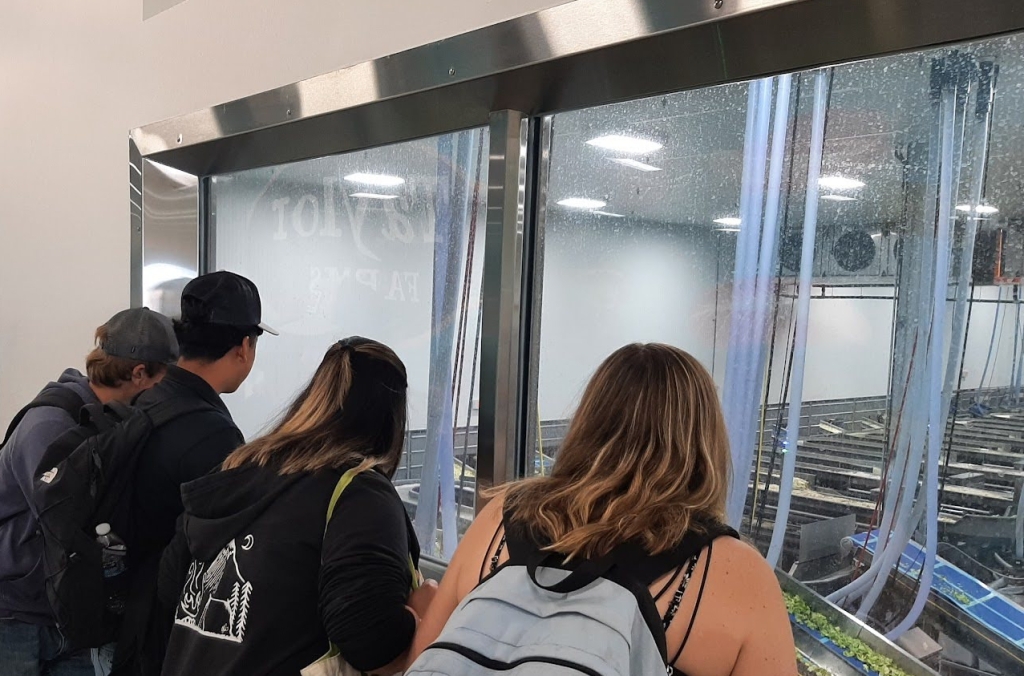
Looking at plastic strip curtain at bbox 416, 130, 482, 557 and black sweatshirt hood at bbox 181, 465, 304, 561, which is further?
plastic strip curtain at bbox 416, 130, 482, 557

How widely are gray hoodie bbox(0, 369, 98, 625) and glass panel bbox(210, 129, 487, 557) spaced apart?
68 cm

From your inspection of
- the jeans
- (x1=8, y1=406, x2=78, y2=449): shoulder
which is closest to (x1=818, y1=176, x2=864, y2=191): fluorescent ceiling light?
(x1=8, y1=406, x2=78, y2=449): shoulder

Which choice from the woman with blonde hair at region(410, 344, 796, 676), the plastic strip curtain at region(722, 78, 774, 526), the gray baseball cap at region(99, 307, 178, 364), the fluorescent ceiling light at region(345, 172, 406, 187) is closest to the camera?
the woman with blonde hair at region(410, 344, 796, 676)

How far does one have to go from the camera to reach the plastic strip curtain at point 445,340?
1863 mm

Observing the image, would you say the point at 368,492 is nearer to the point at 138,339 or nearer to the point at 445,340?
the point at 445,340

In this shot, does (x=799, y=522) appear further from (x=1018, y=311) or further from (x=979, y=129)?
(x=979, y=129)

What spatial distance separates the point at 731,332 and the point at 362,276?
99 cm

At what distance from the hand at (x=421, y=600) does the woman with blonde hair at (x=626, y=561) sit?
0.45 feet

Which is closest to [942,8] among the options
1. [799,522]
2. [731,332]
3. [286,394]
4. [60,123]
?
[731,332]

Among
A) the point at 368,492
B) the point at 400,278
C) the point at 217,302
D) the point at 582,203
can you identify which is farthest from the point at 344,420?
the point at 400,278

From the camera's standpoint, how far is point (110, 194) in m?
2.44

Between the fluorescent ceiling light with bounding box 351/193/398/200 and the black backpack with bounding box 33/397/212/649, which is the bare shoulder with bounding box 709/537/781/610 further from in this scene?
the fluorescent ceiling light with bounding box 351/193/398/200

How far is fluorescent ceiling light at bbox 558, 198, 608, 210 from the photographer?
161 centimetres

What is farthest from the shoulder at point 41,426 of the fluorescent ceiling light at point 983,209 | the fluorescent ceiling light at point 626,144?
the fluorescent ceiling light at point 983,209
